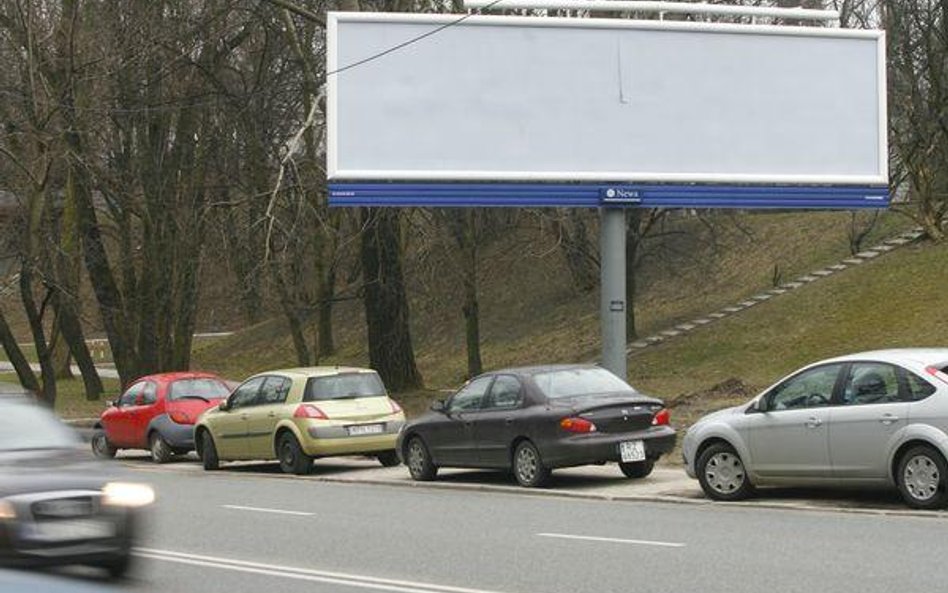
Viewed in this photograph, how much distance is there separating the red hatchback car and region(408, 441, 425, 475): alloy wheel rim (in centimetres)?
643

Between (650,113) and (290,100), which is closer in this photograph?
(650,113)

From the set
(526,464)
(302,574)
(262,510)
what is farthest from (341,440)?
(302,574)

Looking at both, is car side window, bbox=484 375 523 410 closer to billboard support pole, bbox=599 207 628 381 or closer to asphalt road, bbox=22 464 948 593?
asphalt road, bbox=22 464 948 593

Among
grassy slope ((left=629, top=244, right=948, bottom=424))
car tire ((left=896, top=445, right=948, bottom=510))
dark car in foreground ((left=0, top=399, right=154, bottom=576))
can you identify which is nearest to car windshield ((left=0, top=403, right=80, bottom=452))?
dark car in foreground ((left=0, top=399, right=154, bottom=576))

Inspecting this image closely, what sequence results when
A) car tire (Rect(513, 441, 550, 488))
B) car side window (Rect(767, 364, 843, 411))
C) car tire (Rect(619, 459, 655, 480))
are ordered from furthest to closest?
1. car tire (Rect(619, 459, 655, 480))
2. car tire (Rect(513, 441, 550, 488))
3. car side window (Rect(767, 364, 843, 411))

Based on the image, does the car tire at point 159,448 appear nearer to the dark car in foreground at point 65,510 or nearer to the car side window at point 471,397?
the car side window at point 471,397

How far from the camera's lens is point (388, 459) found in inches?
851

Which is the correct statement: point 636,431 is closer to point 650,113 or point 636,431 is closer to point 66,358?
point 650,113

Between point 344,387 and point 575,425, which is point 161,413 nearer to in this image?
point 344,387

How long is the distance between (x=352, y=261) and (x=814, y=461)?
2927 centimetres

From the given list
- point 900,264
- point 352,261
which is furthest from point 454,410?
point 352,261

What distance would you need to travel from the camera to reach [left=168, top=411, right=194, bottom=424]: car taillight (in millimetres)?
24641

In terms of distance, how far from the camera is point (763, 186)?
2452cm

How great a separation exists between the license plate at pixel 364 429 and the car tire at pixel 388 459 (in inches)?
23.3
